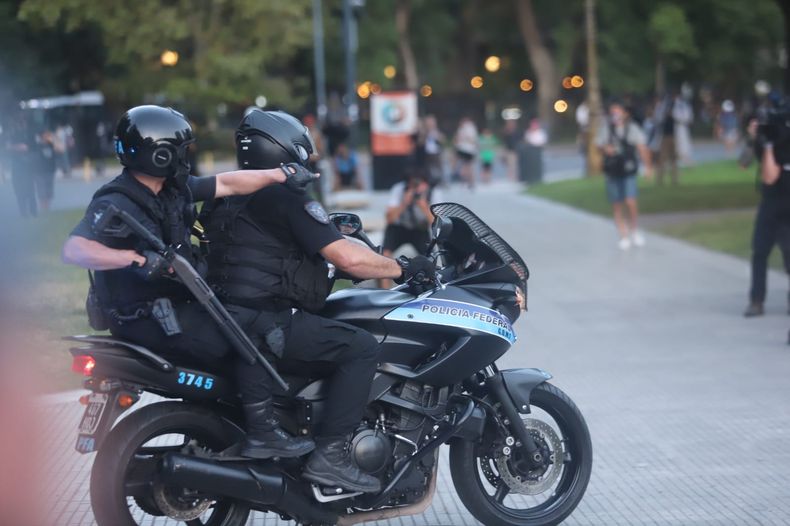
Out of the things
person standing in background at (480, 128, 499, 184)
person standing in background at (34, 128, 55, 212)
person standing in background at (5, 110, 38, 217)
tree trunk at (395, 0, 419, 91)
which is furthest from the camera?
tree trunk at (395, 0, 419, 91)

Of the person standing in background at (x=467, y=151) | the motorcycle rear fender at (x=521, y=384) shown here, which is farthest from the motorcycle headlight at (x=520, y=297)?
the person standing in background at (x=467, y=151)

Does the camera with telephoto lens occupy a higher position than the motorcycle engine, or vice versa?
the camera with telephoto lens

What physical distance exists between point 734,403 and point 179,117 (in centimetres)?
457

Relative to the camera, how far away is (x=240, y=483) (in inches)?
187

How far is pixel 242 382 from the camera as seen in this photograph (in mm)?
4680

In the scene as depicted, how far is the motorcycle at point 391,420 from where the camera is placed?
4523 millimetres

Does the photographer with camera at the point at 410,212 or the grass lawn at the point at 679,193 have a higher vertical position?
the photographer with camera at the point at 410,212

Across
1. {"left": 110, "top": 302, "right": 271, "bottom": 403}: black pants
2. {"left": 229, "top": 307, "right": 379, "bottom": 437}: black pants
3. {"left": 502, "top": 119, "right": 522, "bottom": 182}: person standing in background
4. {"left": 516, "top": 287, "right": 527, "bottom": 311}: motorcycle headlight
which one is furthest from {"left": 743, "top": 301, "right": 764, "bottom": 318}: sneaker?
{"left": 502, "top": 119, "right": 522, "bottom": 182}: person standing in background

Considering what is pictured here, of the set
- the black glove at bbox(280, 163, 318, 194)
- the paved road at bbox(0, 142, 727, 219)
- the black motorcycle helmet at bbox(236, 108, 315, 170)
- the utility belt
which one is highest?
the black motorcycle helmet at bbox(236, 108, 315, 170)

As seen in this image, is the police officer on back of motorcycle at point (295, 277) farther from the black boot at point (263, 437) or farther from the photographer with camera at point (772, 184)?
the photographer with camera at point (772, 184)

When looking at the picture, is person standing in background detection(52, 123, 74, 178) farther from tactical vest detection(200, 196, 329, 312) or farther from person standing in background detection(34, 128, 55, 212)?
tactical vest detection(200, 196, 329, 312)

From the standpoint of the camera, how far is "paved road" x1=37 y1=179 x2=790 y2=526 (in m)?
5.91

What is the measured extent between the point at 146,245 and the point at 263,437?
0.85m

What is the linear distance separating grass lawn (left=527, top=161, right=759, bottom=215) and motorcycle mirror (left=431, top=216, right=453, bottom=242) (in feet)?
43.3
